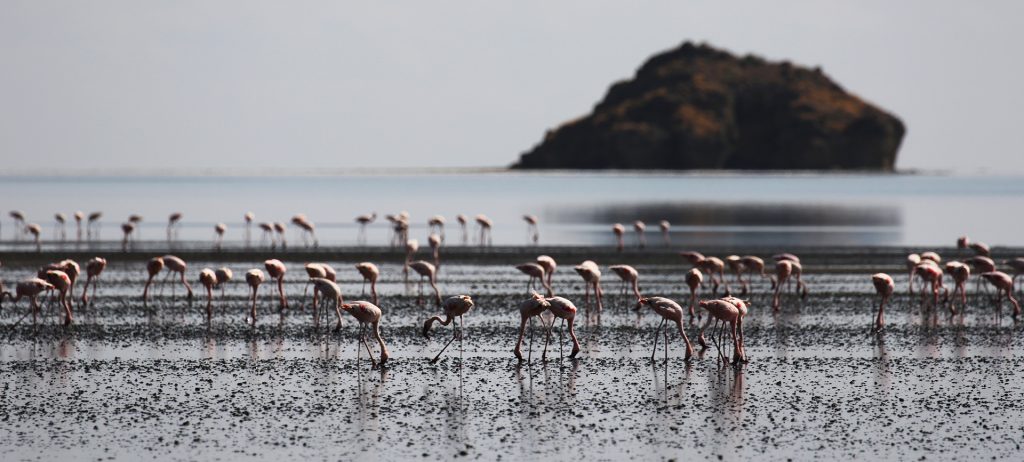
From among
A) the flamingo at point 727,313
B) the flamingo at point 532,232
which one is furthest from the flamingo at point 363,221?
the flamingo at point 727,313

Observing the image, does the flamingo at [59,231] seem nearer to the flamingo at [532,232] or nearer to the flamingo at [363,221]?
the flamingo at [363,221]

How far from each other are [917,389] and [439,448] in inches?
250

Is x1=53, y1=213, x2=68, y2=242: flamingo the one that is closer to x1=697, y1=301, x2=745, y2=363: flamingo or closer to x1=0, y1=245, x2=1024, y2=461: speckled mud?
x1=0, y1=245, x2=1024, y2=461: speckled mud

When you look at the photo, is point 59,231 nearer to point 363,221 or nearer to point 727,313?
point 363,221

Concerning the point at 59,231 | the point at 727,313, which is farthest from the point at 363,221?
the point at 727,313

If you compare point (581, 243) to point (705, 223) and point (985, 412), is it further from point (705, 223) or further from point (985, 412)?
point (985, 412)

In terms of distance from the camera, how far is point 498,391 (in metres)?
15.3

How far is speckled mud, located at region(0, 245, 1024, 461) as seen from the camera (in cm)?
1248

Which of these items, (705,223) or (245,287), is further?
(705,223)

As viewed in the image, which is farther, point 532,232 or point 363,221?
point 532,232

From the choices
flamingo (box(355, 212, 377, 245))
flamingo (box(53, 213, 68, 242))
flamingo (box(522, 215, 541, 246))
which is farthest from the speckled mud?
flamingo (box(53, 213, 68, 242))

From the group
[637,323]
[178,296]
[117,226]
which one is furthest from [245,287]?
[117,226]

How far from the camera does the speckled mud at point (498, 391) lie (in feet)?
41.0

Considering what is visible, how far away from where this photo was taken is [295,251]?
40.8 metres
